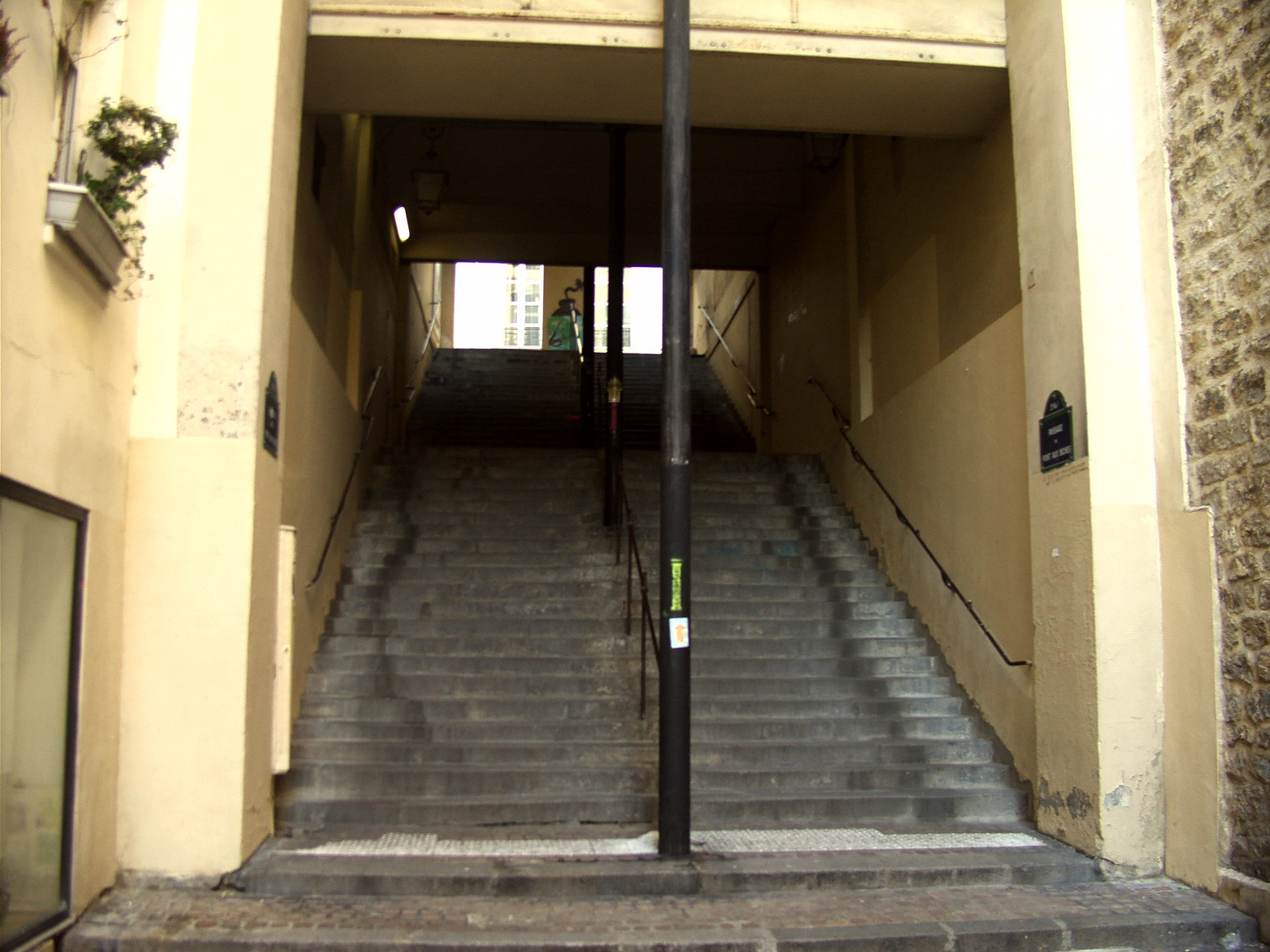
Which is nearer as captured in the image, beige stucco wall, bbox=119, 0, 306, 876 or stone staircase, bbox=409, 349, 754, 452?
beige stucco wall, bbox=119, 0, 306, 876

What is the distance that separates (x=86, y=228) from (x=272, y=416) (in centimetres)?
136

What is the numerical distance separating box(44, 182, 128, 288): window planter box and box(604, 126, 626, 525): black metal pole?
5.14 m

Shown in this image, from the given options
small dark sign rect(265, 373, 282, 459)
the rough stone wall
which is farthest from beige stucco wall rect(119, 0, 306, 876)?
the rough stone wall

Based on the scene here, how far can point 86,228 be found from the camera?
4.66 meters

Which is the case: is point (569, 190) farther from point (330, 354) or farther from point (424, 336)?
point (330, 354)

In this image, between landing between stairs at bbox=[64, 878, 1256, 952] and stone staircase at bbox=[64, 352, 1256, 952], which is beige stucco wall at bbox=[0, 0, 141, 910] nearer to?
landing between stairs at bbox=[64, 878, 1256, 952]

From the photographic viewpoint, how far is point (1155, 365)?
5.86 m

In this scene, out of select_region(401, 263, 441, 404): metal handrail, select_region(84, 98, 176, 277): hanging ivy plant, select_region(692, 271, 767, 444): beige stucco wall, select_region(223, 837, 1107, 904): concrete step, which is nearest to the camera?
select_region(84, 98, 176, 277): hanging ivy plant

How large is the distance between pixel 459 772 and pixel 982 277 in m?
4.51

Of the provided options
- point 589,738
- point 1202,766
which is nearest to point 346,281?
point 589,738

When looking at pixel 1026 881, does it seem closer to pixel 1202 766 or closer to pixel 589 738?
pixel 1202 766

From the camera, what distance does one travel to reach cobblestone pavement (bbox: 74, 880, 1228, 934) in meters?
4.81

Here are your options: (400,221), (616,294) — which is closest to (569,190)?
(400,221)

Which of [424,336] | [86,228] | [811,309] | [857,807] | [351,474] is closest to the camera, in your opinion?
[86,228]
